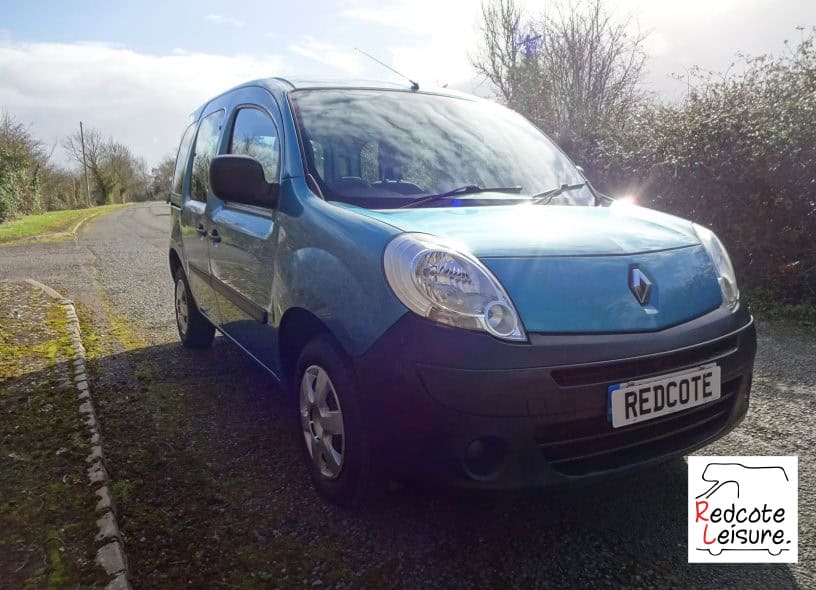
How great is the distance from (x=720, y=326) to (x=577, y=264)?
0.62 m

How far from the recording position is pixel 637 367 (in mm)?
2014

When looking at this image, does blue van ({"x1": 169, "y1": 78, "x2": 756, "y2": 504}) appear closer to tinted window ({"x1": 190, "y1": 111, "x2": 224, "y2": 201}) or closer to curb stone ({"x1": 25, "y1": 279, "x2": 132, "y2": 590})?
curb stone ({"x1": 25, "y1": 279, "x2": 132, "y2": 590})

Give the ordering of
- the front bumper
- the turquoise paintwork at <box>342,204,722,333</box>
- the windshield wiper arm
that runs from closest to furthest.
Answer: the front bumper → the turquoise paintwork at <box>342,204,722,333</box> → the windshield wiper arm

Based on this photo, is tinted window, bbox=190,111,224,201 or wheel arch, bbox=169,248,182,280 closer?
A: tinted window, bbox=190,111,224,201

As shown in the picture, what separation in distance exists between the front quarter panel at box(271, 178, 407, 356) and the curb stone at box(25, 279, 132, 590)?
0.98 m

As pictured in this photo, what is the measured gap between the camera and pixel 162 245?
1448cm

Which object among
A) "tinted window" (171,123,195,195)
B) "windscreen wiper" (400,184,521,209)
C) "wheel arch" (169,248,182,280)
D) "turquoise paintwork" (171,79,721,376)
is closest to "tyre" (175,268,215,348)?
"wheel arch" (169,248,182,280)

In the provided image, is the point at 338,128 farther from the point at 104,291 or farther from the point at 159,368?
the point at 104,291

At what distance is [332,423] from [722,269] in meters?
1.65

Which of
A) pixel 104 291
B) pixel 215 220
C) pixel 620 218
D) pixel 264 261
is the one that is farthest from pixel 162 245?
pixel 620 218

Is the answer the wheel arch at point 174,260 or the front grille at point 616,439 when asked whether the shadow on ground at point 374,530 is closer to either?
the front grille at point 616,439

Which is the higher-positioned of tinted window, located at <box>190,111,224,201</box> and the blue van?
tinted window, located at <box>190,111,224,201</box>

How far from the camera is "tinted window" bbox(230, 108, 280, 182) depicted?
3.04 metres

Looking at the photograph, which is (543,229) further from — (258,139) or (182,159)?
(182,159)
